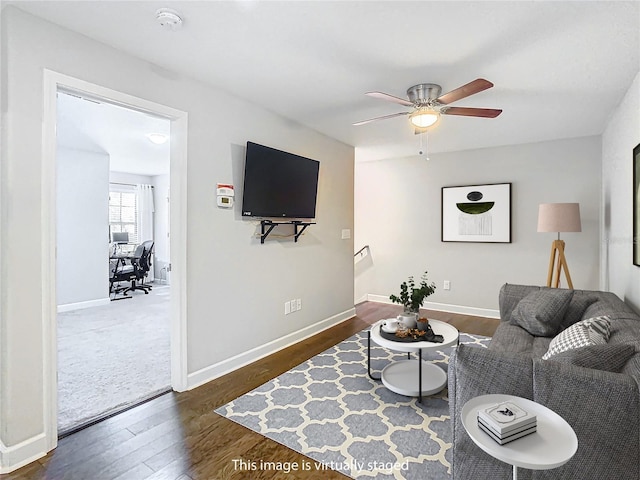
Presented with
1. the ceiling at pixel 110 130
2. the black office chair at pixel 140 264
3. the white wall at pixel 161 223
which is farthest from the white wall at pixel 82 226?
the white wall at pixel 161 223

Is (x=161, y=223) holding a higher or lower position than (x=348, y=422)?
higher

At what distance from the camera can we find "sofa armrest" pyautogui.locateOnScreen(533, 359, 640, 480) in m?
1.30

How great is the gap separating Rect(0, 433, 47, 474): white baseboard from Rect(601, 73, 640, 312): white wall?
3.77 metres

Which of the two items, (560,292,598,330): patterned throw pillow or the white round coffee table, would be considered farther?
(560,292,598,330): patterned throw pillow

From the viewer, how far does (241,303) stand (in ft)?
10.6

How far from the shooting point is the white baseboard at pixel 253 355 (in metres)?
2.86

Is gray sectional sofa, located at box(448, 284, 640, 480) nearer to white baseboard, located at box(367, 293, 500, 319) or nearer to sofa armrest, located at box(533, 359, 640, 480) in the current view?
sofa armrest, located at box(533, 359, 640, 480)

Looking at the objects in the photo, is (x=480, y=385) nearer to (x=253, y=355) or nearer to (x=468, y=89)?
(x=468, y=89)

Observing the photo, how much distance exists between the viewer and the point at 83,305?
18.4ft

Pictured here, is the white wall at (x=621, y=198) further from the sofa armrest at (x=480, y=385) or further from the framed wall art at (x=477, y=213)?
the sofa armrest at (x=480, y=385)

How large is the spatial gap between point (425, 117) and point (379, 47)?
0.76 m

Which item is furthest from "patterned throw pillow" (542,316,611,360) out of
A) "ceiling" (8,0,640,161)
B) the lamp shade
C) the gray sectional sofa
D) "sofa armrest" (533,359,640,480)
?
the lamp shade

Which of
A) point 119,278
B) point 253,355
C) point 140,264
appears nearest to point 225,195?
point 253,355

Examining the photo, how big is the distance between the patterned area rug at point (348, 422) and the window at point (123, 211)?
6.51 meters
